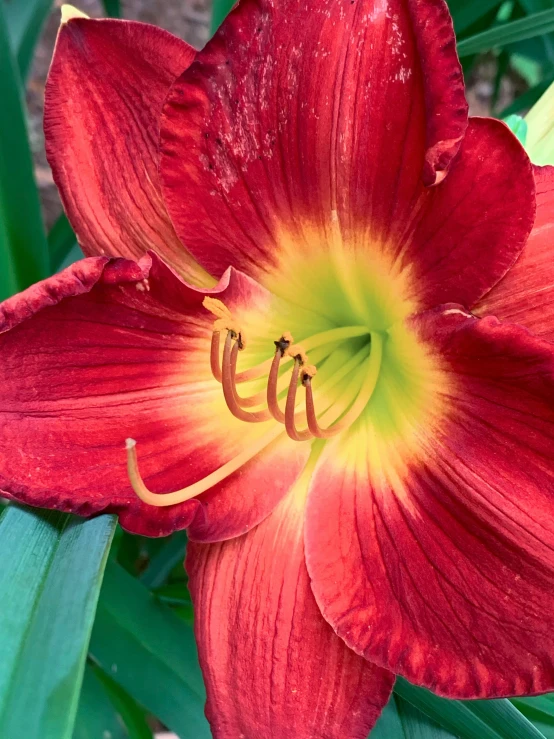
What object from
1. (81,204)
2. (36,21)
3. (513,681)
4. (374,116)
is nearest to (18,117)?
(81,204)

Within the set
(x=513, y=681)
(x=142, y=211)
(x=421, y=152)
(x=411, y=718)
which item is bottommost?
(x=411, y=718)

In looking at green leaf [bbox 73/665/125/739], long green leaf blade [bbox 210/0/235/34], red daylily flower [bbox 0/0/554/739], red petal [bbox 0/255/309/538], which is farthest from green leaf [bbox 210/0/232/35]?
green leaf [bbox 73/665/125/739]

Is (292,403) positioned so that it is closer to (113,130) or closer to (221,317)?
(221,317)

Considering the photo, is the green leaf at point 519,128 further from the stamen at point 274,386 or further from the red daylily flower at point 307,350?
the stamen at point 274,386

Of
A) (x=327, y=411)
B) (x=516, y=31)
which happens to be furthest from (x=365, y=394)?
(x=516, y=31)

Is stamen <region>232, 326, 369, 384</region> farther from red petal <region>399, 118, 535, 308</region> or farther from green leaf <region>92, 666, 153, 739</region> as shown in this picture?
green leaf <region>92, 666, 153, 739</region>

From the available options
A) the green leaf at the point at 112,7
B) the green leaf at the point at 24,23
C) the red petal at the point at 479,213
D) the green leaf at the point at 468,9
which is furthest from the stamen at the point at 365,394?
the green leaf at the point at 112,7

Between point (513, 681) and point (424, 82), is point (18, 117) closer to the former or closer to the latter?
point (424, 82)
